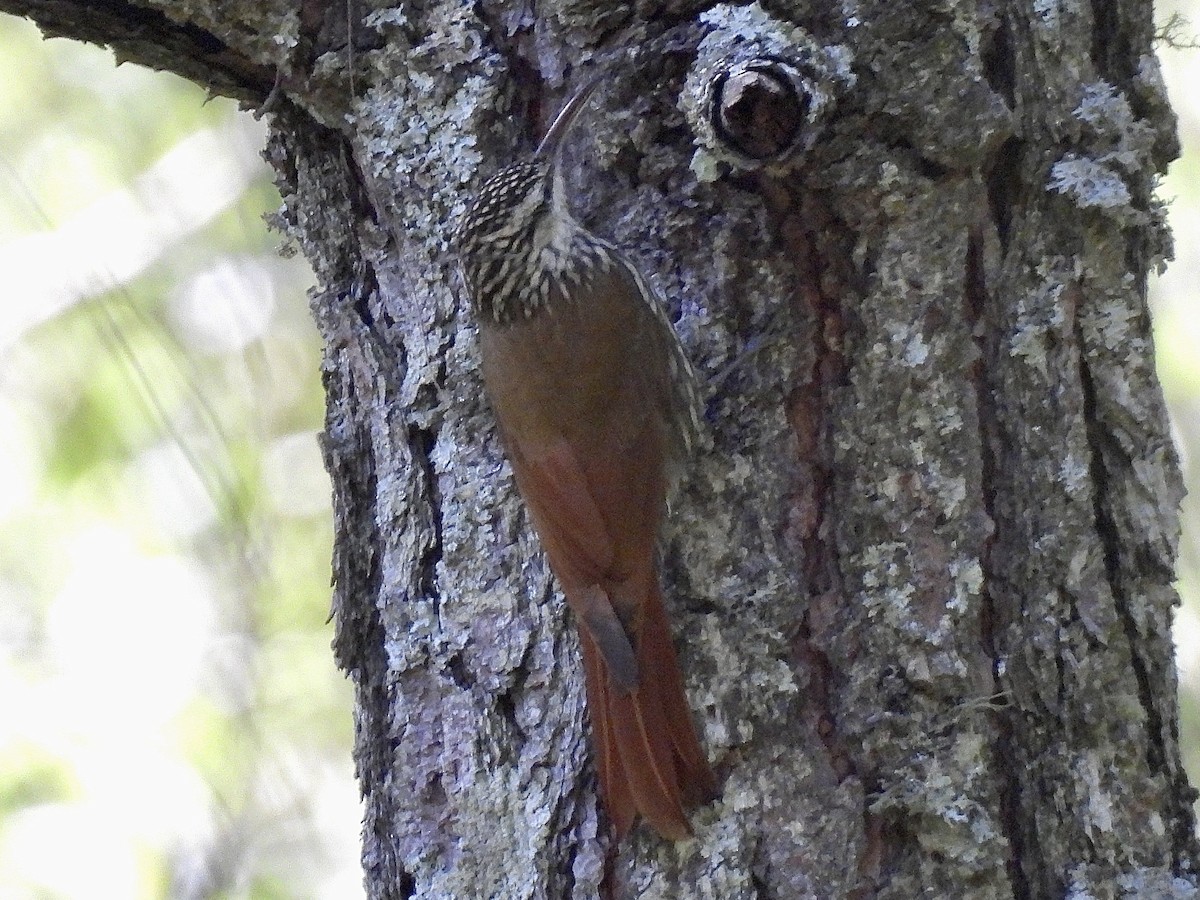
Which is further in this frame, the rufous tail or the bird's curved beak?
the bird's curved beak

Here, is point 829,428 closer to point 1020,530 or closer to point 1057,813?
point 1020,530

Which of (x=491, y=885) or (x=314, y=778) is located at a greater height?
(x=314, y=778)

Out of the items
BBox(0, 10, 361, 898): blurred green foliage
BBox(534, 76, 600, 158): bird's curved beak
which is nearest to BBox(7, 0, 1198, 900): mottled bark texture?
BBox(534, 76, 600, 158): bird's curved beak

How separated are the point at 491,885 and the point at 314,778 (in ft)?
7.72

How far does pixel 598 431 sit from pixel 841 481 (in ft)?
1.67

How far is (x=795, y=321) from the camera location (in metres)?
1.90

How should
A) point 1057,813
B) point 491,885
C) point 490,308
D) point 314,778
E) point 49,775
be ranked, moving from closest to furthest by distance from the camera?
point 1057,813 → point 491,885 → point 490,308 → point 314,778 → point 49,775

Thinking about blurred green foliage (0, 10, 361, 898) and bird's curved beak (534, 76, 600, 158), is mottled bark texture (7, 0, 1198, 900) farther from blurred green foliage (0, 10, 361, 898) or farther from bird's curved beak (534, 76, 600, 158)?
blurred green foliage (0, 10, 361, 898)

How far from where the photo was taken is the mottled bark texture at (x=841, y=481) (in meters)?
1.78

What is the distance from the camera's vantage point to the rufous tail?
69.3 inches

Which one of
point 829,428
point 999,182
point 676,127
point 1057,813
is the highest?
point 676,127

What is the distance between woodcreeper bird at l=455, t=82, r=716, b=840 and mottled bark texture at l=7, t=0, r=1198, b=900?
5 cm

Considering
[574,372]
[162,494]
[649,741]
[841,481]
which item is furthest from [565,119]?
[162,494]

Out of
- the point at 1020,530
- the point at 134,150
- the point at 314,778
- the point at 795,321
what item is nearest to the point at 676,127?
the point at 795,321
